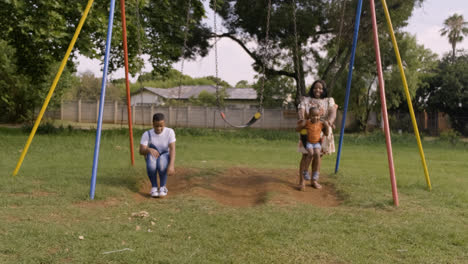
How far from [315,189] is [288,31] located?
43.1ft

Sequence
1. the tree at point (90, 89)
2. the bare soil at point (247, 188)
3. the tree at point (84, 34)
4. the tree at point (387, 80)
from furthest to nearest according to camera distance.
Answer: the tree at point (90, 89)
the tree at point (387, 80)
the tree at point (84, 34)
the bare soil at point (247, 188)

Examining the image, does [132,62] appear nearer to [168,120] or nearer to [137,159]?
[137,159]

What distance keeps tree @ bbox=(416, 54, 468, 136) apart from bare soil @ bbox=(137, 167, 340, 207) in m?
23.8

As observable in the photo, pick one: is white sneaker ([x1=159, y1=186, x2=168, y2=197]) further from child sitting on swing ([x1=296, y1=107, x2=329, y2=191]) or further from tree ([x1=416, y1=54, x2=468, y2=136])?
tree ([x1=416, y1=54, x2=468, y2=136])

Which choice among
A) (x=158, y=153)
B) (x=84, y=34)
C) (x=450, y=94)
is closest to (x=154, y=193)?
(x=158, y=153)

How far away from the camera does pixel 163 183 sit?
6246 millimetres

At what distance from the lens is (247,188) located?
22.6 feet

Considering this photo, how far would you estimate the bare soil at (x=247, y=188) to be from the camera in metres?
6.00

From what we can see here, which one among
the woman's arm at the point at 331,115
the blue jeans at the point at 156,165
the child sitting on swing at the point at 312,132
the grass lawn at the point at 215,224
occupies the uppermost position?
the woman's arm at the point at 331,115

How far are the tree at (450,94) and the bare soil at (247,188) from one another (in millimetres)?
23753

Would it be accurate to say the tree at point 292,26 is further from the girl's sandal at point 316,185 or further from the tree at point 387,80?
the girl's sandal at point 316,185

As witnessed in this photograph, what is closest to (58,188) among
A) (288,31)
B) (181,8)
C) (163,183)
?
(163,183)

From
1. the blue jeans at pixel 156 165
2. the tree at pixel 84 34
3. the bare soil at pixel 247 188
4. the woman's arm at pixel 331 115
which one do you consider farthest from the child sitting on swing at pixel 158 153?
the woman's arm at pixel 331 115

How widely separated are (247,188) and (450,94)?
2550 centimetres
